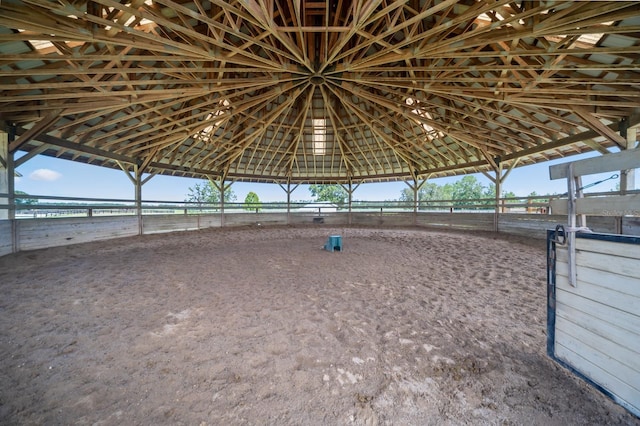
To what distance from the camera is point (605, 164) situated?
1.79 meters

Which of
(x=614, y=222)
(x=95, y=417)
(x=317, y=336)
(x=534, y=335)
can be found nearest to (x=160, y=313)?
(x=95, y=417)

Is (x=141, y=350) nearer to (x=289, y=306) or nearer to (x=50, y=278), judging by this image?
(x=289, y=306)

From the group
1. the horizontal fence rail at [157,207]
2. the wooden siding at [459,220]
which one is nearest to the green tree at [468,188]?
the wooden siding at [459,220]

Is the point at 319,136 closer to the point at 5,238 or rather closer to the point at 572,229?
the point at 5,238

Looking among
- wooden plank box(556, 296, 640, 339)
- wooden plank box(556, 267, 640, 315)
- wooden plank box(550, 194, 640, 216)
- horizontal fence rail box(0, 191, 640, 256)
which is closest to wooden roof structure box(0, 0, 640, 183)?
horizontal fence rail box(0, 191, 640, 256)

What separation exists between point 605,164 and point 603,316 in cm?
112

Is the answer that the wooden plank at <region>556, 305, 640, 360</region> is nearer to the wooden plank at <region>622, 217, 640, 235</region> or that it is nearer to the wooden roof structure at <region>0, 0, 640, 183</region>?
the wooden roof structure at <region>0, 0, 640, 183</region>

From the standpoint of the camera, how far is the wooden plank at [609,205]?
5.25ft

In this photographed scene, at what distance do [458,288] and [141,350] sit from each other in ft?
14.1

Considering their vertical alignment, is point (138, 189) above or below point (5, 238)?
above

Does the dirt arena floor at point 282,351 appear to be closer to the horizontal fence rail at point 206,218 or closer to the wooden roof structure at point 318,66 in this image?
the horizontal fence rail at point 206,218

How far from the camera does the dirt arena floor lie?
164 cm

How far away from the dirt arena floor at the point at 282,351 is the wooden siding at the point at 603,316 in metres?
0.15

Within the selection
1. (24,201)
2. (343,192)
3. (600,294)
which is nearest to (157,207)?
(24,201)
